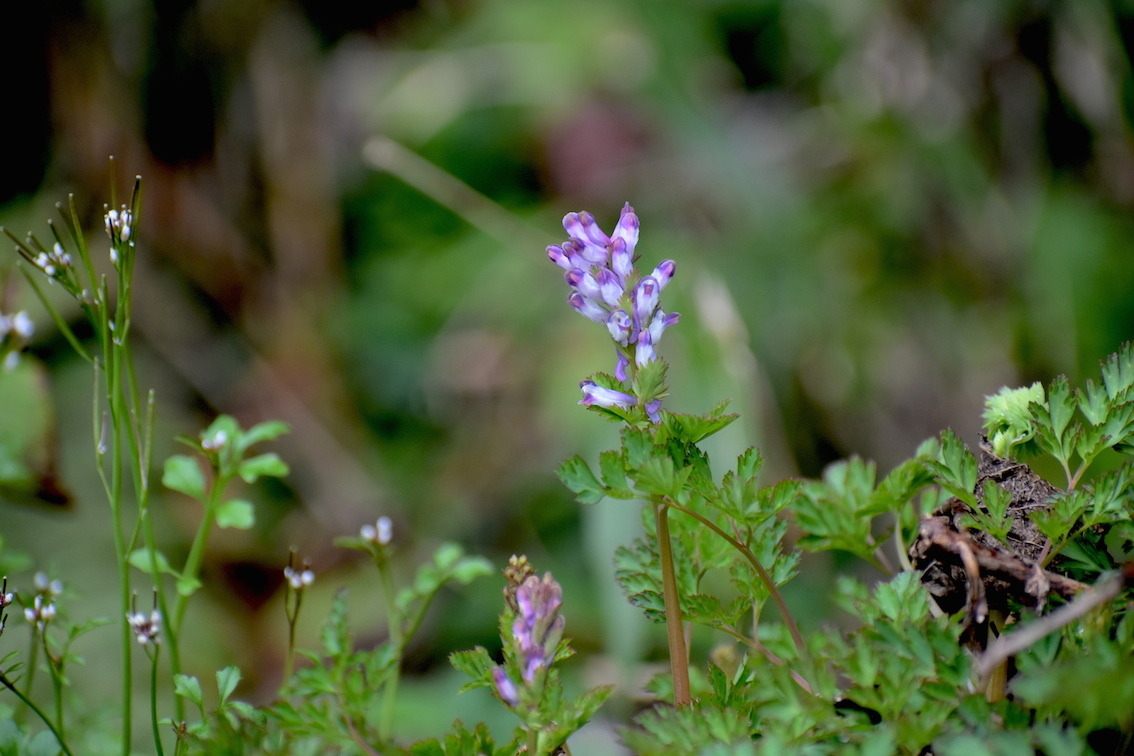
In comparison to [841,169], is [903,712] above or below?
below

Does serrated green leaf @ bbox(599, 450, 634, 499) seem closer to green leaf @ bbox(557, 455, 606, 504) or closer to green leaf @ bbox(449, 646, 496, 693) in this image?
green leaf @ bbox(557, 455, 606, 504)

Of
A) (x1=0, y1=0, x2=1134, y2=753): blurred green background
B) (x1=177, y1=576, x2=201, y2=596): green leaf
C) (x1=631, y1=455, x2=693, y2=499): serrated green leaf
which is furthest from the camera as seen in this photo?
(x1=0, y1=0, x2=1134, y2=753): blurred green background

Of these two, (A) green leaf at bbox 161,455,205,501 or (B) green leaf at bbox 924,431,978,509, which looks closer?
(B) green leaf at bbox 924,431,978,509

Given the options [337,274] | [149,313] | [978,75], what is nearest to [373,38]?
[337,274]

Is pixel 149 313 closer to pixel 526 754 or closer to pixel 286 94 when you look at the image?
pixel 286 94

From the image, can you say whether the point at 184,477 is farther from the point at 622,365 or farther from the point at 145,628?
the point at 622,365

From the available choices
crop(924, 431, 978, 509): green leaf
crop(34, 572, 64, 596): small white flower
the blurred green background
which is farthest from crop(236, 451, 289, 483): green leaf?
the blurred green background
